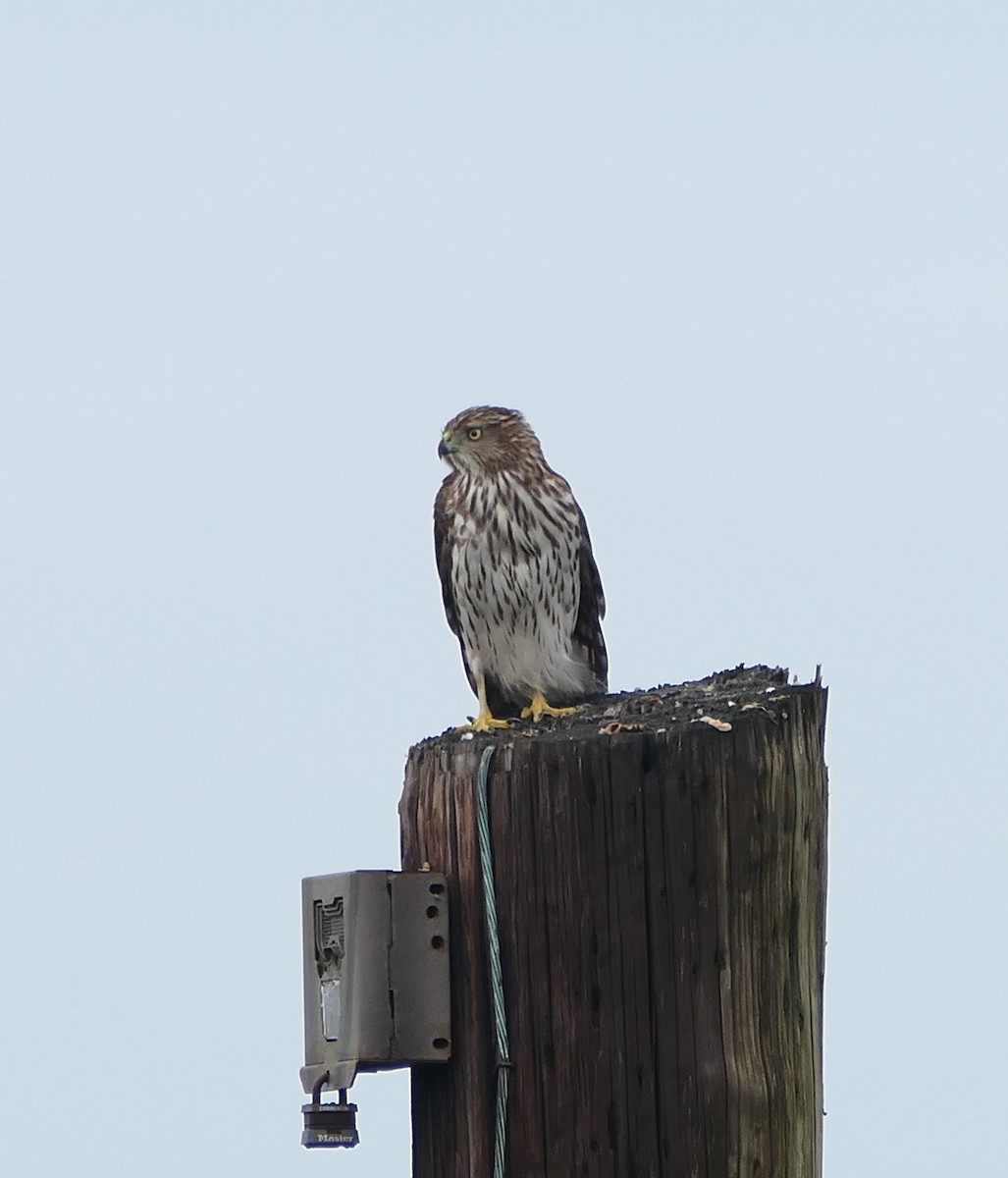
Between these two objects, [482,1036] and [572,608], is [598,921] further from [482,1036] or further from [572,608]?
[572,608]

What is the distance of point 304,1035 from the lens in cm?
427

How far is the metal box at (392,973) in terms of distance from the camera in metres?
4.10

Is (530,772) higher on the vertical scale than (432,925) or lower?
higher

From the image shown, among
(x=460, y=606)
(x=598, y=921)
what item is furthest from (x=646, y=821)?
(x=460, y=606)

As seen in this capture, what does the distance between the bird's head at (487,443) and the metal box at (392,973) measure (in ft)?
14.2

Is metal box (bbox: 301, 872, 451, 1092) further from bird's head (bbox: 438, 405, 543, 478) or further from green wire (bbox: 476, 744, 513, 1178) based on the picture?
bird's head (bbox: 438, 405, 543, 478)

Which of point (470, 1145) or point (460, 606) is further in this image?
point (460, 606)

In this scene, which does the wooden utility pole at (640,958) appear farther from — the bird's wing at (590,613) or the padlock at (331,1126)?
the bird's wing at (590,613)

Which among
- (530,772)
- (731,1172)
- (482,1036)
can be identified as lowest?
(731,1172)

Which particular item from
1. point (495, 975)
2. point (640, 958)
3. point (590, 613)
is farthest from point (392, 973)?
point (590, 613)

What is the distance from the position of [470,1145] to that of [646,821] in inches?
29.8

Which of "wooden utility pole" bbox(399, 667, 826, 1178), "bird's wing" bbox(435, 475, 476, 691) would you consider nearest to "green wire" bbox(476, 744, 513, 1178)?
→ "wooden utility pole" bbox(399, 667, 826, 1178)

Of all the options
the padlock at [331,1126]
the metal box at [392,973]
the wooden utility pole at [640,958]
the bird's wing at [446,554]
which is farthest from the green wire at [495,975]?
the bird's wing at [446,554]

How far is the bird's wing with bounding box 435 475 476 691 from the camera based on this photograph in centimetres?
838
